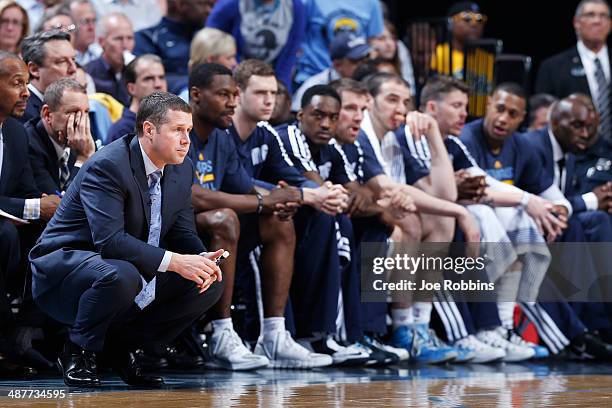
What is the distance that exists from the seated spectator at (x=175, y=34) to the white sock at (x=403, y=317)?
2.41m

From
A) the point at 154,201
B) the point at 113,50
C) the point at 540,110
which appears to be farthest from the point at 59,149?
the point at 540,110

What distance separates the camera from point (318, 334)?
6.32 metres

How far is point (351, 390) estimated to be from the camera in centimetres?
496

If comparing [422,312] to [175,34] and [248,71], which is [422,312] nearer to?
[248,71]

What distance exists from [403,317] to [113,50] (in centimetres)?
255

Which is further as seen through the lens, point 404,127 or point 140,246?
point 404,127

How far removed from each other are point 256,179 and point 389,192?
78 cm

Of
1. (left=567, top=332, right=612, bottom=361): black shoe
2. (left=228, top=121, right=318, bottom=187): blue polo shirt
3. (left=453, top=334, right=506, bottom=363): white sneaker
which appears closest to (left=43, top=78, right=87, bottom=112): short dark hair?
(left=228, top=121, right=318, bottom=187): blue polo shirt

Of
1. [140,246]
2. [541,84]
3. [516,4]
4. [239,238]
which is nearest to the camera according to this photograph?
[140,246]

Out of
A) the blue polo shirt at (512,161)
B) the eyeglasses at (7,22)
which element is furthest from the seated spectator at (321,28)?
the eyeglasses at (7,22)

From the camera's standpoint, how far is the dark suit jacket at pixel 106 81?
7.20 meters

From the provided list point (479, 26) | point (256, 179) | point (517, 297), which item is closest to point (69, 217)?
point (256, 179)

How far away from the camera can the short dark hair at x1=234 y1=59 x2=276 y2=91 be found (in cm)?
631

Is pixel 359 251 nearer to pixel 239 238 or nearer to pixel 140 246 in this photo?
pixel 239 238
